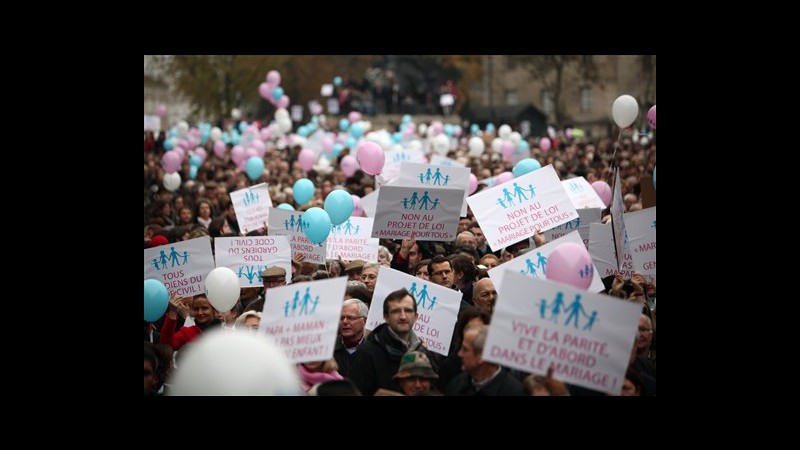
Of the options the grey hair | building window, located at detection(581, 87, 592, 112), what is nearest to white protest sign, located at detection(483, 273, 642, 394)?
the grey hair

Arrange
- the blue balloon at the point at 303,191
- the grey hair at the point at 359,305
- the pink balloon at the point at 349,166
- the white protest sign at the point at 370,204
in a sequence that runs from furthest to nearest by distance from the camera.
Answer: the pink balloon at the point at 349,166 → the blue balloon at the point at 303,191 → the white protest sign at the point at 370,204 → the grey hair at the point at 359,305

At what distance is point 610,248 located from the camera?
31.8ft

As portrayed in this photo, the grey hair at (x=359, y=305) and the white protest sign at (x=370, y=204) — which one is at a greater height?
the white protest sign at (x=370, y=204)

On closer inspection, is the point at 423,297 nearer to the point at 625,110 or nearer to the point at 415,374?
the point at 415,374

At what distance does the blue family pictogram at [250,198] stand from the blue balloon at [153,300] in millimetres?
5162

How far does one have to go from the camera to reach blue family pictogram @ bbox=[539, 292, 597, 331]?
229 inches

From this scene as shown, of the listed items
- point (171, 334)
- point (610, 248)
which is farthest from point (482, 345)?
point (610, 248)

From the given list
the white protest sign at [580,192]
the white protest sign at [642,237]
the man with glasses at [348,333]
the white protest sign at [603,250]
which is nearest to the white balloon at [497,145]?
the white protest sign at [580,192]

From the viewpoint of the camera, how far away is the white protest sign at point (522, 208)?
988 cm

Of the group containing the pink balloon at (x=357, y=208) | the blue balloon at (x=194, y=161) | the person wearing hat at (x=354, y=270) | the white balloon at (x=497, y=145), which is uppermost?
the white balloon at (x=497, y=145)

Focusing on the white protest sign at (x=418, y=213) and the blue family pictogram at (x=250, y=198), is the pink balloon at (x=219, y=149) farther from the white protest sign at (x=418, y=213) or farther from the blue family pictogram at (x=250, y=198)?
Result: the white protest sign at (x=418, y=213)

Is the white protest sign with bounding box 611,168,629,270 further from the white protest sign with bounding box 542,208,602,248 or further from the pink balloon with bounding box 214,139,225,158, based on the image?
the pink balloon with bounding box 214,139,225,158

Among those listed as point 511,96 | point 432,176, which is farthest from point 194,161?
point 511,96

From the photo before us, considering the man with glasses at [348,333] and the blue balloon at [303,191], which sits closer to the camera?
the man with glasses at [348,333]
